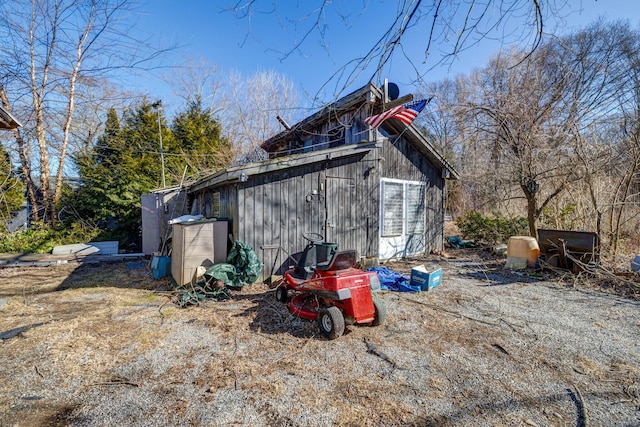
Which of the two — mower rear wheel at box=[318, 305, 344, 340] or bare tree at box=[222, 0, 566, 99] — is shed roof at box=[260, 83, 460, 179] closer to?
bare tree at box=[222, 0, 566, 99]

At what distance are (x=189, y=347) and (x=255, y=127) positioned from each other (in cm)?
1477

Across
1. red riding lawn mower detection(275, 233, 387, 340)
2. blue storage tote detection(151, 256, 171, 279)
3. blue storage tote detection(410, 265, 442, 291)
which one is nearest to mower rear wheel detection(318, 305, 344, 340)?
red riding lawn mower detection(275, 233, 387, 340)

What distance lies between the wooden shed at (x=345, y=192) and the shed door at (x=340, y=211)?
0.08ft

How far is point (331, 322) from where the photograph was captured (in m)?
3.12

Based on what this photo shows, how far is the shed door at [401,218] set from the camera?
740cm

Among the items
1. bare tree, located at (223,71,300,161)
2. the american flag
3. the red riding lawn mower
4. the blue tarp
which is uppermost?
bare tree, located at (223,71,300,161)

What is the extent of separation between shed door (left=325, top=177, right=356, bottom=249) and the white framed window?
41.8 inches

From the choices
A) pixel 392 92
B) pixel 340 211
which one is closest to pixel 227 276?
pixel 340 211

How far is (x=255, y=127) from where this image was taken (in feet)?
53.1

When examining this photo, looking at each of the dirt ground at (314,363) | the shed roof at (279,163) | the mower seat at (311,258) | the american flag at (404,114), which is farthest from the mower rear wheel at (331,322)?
the american flag at (404,114)

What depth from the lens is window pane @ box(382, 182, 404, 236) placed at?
291 inches

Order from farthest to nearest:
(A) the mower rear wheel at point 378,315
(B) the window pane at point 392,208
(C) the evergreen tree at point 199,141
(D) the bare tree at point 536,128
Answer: (C) the evergreen tree at point 199,141 < (B) the window pane at point 392,208 < (D) the bare tree at point 536,128 < (A) the mower rear wheel at point 378,315

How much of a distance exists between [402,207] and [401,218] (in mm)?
309

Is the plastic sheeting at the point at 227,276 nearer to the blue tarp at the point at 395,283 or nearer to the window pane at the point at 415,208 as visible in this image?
the blue tarp at the point at 395,283
